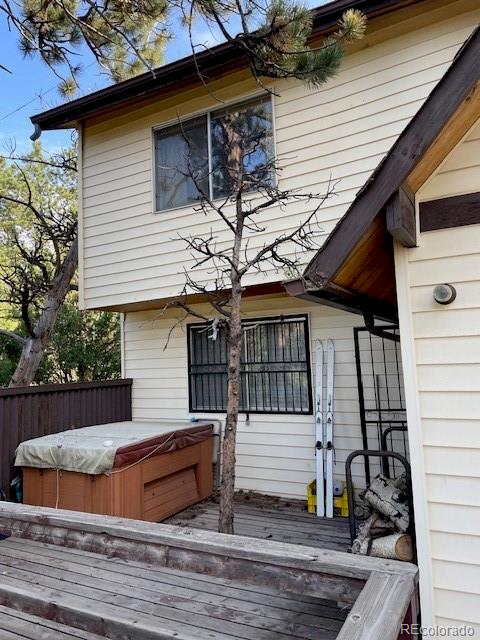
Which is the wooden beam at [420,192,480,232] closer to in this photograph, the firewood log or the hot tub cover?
the firewood log

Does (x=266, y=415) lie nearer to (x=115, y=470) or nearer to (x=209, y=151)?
(x=115, y=470)

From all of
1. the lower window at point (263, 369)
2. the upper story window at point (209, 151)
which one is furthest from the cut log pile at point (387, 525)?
the upper story window at point (209, 151)

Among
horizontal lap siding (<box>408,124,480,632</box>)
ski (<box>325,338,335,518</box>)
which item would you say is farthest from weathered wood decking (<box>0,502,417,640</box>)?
ski (<box>325,338,335,518</box>)

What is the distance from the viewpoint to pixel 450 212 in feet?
8.18

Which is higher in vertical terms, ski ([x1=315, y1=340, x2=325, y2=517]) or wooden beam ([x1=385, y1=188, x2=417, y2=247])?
wooden beam ([x1=385, y1=188, x2=417, y2=247])

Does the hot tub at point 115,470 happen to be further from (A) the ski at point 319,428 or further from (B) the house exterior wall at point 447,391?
(B) the house exterior wall at point 447,391

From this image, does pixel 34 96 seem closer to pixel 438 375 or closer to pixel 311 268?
pixel 311 268

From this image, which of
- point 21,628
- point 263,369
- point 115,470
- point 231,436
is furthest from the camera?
point 263,369

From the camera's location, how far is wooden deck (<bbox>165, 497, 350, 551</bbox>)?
4.17 m

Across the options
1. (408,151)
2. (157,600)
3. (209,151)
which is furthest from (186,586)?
(209,151)

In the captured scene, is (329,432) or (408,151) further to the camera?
(329,432)

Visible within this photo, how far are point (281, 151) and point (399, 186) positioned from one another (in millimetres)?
Answer: 3099

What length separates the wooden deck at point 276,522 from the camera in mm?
4172

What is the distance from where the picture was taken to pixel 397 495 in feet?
10.6
